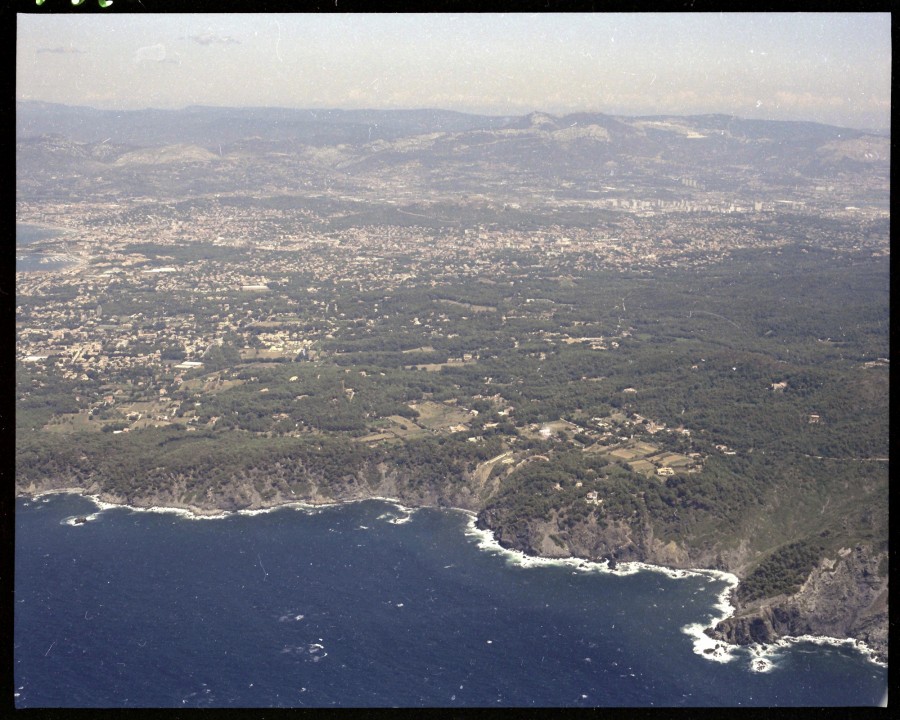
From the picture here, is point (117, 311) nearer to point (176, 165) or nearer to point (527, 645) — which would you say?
point (527, 645)

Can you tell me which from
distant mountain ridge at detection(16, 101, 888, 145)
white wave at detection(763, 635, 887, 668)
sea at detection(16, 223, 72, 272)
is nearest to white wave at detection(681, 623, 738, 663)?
white wave at detection(763, 635, 887, 668)

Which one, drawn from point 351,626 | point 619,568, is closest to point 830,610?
point 619,568

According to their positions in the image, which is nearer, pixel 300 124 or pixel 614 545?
pixel 614 545

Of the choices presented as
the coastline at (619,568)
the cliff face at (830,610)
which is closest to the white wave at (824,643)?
the coastline at (619,568)

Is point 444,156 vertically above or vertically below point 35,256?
above

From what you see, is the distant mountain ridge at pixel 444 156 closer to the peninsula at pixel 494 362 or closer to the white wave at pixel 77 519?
the peninsula at pixel 494 362

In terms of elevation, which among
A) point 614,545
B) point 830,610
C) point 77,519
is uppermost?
point 830,610

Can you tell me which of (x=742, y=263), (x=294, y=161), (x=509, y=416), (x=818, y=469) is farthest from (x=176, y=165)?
(x=818, y=469)

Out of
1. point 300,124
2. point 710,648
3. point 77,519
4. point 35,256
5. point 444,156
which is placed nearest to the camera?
point 710,648

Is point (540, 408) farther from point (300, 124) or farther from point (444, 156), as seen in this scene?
point (300, 124)
